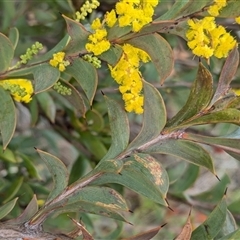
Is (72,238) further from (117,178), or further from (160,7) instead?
(160,7)

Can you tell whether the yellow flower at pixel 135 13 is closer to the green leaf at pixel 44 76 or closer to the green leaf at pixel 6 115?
the green leaf at pixel 44 76

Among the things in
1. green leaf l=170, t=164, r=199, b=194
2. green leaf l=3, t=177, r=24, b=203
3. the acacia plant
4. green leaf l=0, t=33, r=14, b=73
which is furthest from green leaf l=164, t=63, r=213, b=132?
green leaf l=170, t=164, r=199, b=194

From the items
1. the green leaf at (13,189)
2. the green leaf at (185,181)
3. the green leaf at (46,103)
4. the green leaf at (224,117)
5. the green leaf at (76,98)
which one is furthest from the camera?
the green leaf at (185,181)

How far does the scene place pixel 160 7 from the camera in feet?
Answer: 4.97

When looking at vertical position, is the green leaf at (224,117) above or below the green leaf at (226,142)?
above

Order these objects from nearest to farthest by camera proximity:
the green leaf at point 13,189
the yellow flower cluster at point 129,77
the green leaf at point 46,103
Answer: the yellow flower cluster at point 129,77 → the green leaf at point 13,189 → the green leaf at point 46,103

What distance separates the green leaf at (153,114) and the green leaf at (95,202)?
100 mm

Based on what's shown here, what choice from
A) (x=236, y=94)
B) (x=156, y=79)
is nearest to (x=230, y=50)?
(x=236, y=94)

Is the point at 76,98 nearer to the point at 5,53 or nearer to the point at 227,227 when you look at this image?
the point at 5,53

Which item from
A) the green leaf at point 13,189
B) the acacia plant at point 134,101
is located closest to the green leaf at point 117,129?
the acacia plant at point 134,101

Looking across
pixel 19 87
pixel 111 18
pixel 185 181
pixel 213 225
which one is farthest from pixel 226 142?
pixel 185 181

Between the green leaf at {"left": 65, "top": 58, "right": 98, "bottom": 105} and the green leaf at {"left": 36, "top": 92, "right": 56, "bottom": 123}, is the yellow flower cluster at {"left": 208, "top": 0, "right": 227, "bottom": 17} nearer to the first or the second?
the green leaf at {"left": 65, "top": 58, "right": 98, "bottom": 105}

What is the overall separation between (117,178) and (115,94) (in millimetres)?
707

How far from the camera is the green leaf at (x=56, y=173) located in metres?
0.81
